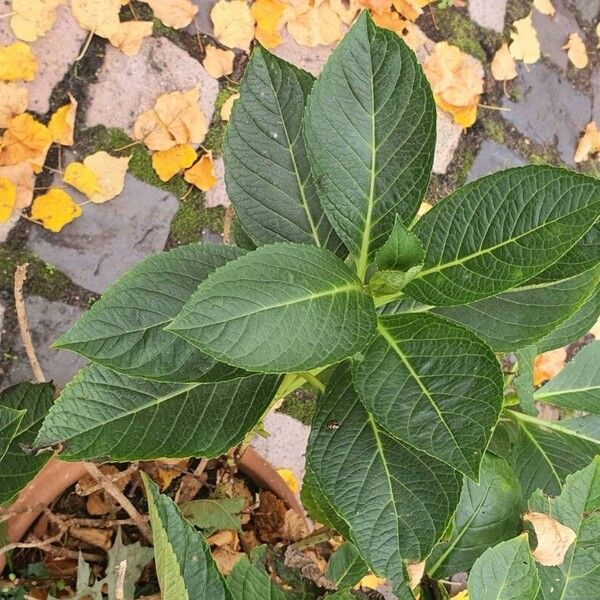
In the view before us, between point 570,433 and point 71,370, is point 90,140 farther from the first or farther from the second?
point 570,433

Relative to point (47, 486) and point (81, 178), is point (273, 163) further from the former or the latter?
point (81, 178)

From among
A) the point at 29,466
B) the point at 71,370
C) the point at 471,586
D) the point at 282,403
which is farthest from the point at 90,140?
the point at 471,586

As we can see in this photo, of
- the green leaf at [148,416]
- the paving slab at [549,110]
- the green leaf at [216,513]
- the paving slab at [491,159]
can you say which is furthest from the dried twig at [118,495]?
the paving slab at [549,110]

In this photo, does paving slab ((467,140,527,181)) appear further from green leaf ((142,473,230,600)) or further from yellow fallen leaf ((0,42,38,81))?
green leaf ((142,473,230,600))

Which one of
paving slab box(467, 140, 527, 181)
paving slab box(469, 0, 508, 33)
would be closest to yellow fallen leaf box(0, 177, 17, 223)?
paving slab box(467, 140, 527, 181)

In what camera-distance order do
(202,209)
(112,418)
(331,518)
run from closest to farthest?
(112,418) → (331,518) → (202,209)
